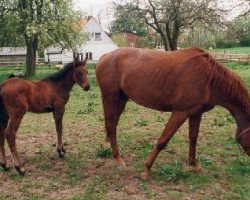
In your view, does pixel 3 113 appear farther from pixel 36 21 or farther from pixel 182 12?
pixel 182 12

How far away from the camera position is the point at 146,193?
5.73 meters

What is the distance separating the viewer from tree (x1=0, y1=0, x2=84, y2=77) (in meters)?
24.9

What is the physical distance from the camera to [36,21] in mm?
24766

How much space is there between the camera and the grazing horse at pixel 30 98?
6.59 meters

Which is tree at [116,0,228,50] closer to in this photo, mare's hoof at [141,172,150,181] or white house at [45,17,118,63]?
mare's hoof at [141,172,150,181]

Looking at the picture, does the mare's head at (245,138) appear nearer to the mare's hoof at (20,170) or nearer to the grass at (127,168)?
the grass at (127,168)

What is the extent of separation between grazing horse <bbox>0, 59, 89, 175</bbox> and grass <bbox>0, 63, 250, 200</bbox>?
0.52 meters

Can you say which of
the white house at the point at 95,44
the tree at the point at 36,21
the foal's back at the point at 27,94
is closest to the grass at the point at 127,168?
the foal's back at the point at 27,94

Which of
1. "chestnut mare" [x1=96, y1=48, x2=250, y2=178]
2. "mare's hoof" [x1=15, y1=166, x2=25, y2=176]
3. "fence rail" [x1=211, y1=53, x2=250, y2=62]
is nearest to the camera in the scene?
"chestnut mare" [x1=96, y1=48, x2=250, y2=178]

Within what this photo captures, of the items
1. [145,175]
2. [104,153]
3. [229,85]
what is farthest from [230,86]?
[104,153]

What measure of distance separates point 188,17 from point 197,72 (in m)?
24.2

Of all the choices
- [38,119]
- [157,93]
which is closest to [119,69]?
[157,93]

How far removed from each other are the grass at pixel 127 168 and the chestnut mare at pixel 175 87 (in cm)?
39

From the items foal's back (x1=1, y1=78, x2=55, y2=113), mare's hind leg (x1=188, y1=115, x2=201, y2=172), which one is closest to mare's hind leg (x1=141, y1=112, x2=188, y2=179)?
mare's hind leg (x1=188, y1=115, x2=201, y2=172)
